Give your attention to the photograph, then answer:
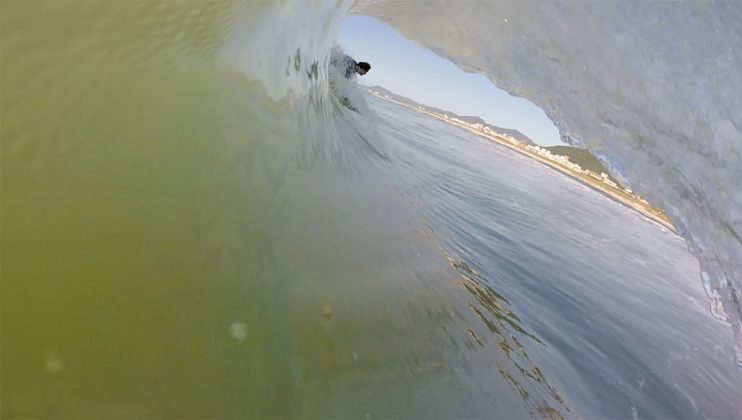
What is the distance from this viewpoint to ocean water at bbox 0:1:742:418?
4.37ft

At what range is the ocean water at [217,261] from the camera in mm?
1331

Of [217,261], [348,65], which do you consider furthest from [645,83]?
[348,65]

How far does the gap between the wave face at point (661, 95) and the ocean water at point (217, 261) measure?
1.65 ft

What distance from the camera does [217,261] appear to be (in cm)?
172

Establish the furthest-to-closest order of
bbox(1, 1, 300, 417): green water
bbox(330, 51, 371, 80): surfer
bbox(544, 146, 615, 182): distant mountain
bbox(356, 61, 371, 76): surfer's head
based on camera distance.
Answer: bbox(544, 146, 615, 182): distant mountain < bbox(356, 61, 371, 76): surfer's head < bbox(330, 51, 371, 80): surfer < bbox(1, 1, 300, 417): green water

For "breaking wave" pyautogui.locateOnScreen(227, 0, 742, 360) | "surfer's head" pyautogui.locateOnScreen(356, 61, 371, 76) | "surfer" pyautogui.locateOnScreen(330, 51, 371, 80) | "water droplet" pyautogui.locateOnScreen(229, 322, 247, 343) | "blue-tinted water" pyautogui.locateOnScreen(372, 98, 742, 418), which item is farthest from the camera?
"surfer's head" pyautogui.locateOnScreen(356, 61, 371, 76)

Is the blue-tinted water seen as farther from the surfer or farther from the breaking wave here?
the surfer

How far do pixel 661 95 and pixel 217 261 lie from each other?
273cm

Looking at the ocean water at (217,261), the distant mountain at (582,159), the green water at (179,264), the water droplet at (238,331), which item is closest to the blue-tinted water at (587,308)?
the ocean water at (217,261)

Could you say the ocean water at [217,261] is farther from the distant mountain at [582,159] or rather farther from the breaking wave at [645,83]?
the distant mountain at [582,159]

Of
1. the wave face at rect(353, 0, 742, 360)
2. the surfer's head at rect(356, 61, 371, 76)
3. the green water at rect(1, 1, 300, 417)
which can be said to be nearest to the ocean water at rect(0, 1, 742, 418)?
the green water at rect(1, 1, 300, 417)

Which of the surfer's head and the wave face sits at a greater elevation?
the wave face

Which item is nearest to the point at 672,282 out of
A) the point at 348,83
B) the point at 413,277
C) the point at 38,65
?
the point at 348,83

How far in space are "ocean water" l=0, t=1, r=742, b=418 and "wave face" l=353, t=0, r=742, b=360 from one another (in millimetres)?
503
